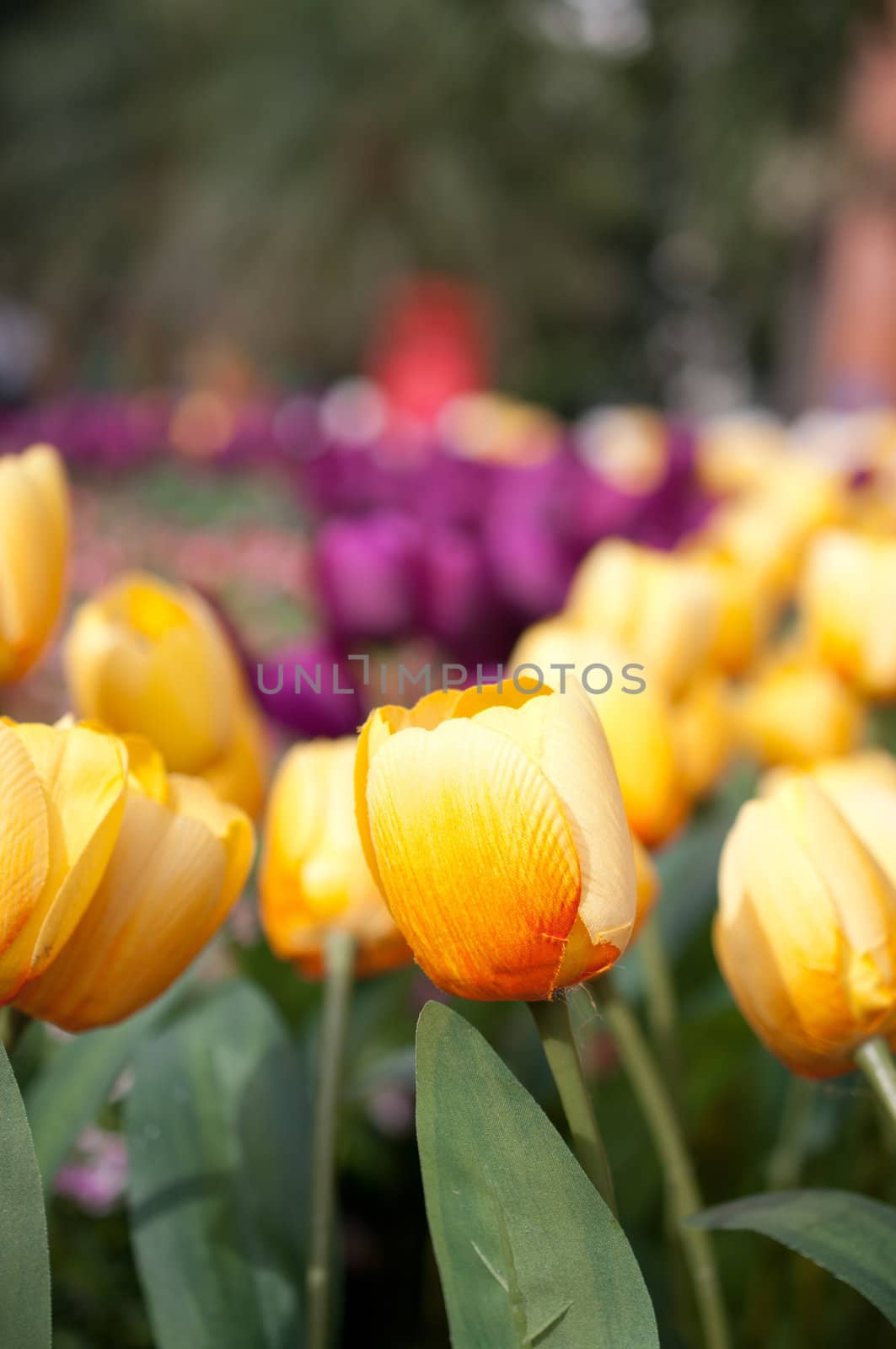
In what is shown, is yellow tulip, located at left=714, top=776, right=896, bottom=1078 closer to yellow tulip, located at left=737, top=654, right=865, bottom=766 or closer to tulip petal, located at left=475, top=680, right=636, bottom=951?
tulip petal, located at left=475, top=680, right=636, bottom=951

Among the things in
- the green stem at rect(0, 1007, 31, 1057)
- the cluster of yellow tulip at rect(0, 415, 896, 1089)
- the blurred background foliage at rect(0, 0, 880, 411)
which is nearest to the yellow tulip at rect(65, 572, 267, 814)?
the cluster of yellow tulip at rect(0, 415, 896, 1089)

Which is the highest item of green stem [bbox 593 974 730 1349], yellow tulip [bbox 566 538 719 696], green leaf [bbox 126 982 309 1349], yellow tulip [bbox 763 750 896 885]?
yellow tulip [bbox 763 750 896 885]

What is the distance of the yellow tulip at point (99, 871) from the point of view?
251 mm

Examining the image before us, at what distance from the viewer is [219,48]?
807 centimetres

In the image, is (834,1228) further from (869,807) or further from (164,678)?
(164,678)

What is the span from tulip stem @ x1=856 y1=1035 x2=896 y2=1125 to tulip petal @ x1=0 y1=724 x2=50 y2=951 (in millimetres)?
174

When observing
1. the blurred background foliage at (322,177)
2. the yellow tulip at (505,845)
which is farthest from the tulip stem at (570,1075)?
the blurred background foliage at (322,177)

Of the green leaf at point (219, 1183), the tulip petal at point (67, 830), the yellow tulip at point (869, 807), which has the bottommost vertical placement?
the green leaf at point (219, 1183)

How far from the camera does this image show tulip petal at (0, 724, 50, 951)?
0.25 metres

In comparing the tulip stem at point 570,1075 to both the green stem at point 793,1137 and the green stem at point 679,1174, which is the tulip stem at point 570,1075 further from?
the green stem at point 793,1137

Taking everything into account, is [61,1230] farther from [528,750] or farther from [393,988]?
[528,750]

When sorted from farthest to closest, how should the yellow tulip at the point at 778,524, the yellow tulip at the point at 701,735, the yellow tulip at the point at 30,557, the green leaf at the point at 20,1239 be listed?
1. the yellow tulip at the point at 778,524
2. the yellow tulip at the point at 701,735
3. the yellow tulip at the point at 30,557
4. the green leaf at the point at 20,1239

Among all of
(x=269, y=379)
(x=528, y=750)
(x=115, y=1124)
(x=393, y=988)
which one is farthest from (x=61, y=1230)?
(x=269, y=379)

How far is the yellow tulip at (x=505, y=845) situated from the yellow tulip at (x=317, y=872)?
107 millimetres
